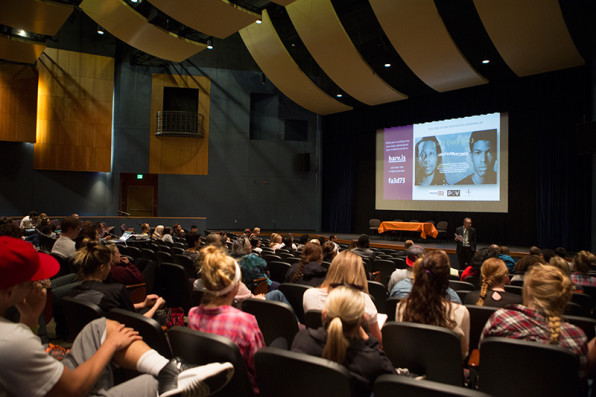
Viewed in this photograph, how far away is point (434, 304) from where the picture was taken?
7.75 feet

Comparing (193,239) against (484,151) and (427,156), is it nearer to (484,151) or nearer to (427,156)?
(484,151)

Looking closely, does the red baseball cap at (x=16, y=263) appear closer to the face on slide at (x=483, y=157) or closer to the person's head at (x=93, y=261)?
the person's head at (x=93, y=261)

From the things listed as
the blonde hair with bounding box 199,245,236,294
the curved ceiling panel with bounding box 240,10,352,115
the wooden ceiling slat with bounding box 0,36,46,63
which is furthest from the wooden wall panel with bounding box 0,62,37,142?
the blonde hair with bounding box 199,245,236,294

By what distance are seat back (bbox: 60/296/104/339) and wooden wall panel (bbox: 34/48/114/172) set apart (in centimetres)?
1471

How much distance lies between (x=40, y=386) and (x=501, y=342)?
6.00 feet

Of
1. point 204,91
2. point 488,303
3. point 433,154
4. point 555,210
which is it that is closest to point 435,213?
point 433,154

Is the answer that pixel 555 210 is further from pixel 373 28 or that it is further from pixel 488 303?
pixel 488 303

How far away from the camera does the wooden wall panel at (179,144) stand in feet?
53.1

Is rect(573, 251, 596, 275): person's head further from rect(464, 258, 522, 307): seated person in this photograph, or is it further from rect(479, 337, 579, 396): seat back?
rect(479, 337, 579, 396): seat back

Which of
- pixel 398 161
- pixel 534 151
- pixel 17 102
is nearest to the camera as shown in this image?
pixel 534 151

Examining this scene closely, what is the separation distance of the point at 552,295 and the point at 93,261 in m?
2.71

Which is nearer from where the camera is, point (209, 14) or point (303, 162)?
point (209, 14)

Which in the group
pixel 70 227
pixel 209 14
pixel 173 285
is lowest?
pixel 173 285

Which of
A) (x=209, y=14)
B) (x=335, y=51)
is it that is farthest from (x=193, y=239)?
(x=335, y=51)
